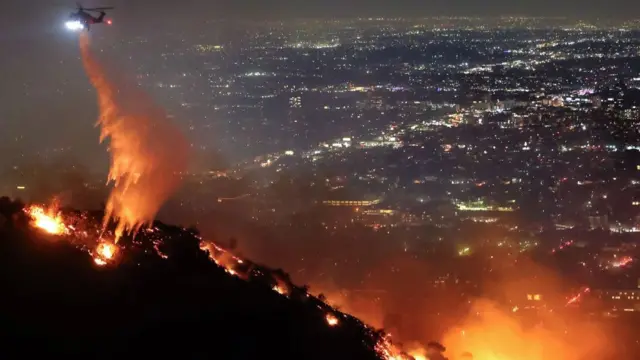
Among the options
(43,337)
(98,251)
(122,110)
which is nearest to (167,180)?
(122,110)

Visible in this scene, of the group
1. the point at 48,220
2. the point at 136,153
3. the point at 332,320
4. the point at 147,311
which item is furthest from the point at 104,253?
the point at 136,153

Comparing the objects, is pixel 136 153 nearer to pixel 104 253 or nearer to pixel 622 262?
pixel 104 253

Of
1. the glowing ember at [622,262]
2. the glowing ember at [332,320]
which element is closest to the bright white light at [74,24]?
the glowing ember at [332,320]

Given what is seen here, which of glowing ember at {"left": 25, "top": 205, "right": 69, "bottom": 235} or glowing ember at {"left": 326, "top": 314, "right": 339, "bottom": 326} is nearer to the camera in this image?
glowing ember at {"left": 326, "top": 314, "right": 339, "bottom": 326}

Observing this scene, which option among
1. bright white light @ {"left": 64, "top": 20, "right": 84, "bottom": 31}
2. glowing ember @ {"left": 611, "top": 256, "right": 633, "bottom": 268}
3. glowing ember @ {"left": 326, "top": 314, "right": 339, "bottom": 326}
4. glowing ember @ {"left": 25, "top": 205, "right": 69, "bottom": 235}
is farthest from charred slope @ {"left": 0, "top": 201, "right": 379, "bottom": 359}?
glowing ember @ {"left": 611, "top": 256, "right": 633, "bottom": 268}

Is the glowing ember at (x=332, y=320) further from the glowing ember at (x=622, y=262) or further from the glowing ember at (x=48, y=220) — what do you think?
the glowing ember at (x=622, y=262)

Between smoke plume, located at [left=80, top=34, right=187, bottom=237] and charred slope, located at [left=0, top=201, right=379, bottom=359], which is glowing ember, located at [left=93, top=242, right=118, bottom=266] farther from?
smoke plume, located at [left=80, top=34, right=187, bottom=237]
